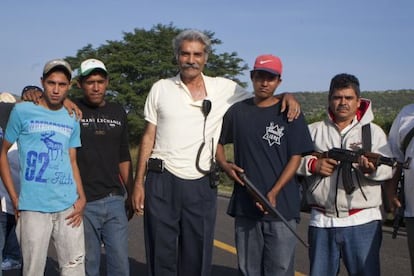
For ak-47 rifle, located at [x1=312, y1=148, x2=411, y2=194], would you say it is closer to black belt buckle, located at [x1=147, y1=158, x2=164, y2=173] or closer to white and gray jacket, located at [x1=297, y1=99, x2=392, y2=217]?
white and gray jacket, located at [x1=297, y1=99, x2=392, y2=217]

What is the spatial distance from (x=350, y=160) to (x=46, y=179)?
218 centimetres

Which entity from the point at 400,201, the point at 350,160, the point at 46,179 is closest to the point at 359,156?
the point at 350,160

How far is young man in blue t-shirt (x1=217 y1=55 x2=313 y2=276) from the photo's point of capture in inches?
159

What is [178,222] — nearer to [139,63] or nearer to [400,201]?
[400,201]

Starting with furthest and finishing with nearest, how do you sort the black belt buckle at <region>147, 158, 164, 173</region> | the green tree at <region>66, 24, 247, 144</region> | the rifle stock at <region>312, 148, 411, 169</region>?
1. the green tree at <region>66, 24, 247, 144</region>
2. the black belt buckle at <region>147, 158, 164, 173</region>
3. the rifle stock at <region>312, 148, 411, 169</region>

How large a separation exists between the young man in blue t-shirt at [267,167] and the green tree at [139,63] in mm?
31701

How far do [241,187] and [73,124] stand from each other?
1356 millimetres

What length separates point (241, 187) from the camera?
419cm

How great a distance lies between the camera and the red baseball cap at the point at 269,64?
13.3 ft

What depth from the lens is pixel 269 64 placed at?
159 inches

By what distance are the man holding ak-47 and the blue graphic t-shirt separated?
177cm

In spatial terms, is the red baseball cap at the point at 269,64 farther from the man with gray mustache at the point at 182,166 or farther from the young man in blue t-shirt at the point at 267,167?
the man with gray mustache at the point at 182,166

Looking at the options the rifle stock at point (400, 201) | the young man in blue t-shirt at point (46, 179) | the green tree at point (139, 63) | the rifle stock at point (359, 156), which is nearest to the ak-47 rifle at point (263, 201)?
the rifle stock at point (359, 156)

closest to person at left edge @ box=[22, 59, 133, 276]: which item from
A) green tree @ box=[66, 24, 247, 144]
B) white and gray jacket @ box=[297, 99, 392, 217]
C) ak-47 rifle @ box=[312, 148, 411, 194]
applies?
white and gray jacket @ box=[297, 99, 392, 217]
